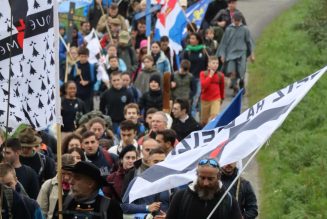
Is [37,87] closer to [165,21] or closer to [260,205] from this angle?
A: [260,205]

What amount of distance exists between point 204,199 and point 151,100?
9.31 meters

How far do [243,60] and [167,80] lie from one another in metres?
4.82

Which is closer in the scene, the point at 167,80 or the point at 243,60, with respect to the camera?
the point at 167,80

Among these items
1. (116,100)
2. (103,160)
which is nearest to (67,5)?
(116,100)

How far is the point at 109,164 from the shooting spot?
568 inches

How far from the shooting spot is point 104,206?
10.8 m

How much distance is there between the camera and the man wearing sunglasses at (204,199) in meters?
10.6

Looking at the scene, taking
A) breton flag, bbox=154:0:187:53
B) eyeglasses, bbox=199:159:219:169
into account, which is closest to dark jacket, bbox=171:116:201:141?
eyeglasses, bbox=199:159:219:169

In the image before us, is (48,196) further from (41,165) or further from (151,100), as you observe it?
(151,100)

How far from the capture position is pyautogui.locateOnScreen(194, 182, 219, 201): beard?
35.0ft

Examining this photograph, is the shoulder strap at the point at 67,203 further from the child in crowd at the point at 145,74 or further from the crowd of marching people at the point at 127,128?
the child in crowd at the point at 145,74

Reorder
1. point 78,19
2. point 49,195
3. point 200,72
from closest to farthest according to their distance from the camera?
point 49,195 → point 200,72 → point 78,19

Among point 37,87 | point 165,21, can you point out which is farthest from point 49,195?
point 165,21

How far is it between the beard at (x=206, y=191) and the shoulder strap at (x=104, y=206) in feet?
2.39
